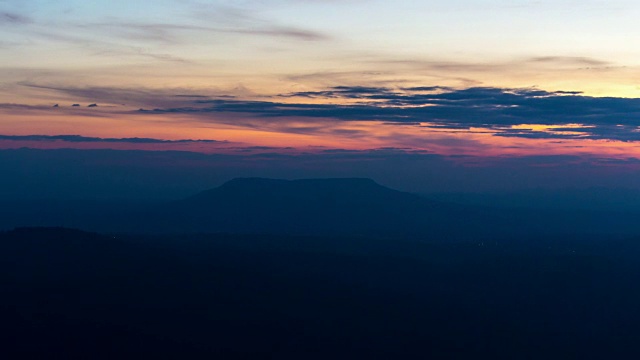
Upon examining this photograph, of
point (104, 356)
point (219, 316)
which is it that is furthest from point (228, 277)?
point (104, 356)

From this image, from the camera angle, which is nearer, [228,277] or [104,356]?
[104,356]

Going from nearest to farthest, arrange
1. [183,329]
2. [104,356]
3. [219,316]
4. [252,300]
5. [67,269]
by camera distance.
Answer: [104,356] → [183,329] → [219,316] → [252,300] → [67,269]

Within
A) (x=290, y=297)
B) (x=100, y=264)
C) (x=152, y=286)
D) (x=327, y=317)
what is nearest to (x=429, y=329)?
(x=327, y=317)

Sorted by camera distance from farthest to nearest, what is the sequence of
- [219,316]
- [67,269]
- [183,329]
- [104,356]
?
[67,269] < [219,316] < [183,329] < [104,356]

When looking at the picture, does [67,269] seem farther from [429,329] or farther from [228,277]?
[429,329]

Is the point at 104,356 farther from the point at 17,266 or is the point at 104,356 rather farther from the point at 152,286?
the point at 17,266

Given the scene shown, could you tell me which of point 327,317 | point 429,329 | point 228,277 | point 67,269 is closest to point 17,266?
point 67,269

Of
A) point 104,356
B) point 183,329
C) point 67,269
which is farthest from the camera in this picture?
point 67,269

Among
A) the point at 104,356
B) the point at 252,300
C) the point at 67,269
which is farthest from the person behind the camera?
the point at 67,269

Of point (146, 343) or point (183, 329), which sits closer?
point (146, 343)
